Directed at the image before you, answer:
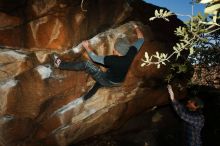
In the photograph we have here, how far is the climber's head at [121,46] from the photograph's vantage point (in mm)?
10922

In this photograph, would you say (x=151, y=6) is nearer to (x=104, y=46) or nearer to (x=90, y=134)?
(x=104, y=46)

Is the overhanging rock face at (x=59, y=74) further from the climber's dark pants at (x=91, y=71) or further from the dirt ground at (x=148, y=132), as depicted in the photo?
the dirt ground at (x=148, y=132)

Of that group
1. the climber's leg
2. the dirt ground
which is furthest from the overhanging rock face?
the dirt ground

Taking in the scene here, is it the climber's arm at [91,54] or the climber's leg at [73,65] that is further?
the climber's arm at [91,54]

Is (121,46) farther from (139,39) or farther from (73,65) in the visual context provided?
(73,65)

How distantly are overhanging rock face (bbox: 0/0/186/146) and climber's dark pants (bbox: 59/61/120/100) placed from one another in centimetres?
14

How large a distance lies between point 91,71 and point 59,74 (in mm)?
962

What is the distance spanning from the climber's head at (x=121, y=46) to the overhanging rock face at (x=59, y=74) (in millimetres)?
155

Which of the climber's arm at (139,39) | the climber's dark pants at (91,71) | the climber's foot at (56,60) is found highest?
the climber's arm at (139,39)

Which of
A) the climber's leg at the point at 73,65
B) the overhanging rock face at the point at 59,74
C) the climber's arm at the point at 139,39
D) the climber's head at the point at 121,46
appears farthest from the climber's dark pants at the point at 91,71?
the climber's arm at the point at 139,39

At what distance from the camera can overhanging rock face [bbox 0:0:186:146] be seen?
33.6ft

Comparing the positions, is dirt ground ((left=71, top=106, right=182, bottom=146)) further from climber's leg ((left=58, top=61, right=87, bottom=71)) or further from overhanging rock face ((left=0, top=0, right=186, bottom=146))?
climber's leg ((left=58, top=61, right=87, bottom=71))

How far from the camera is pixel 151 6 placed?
12414mm

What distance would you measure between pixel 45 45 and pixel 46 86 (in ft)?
4.02
